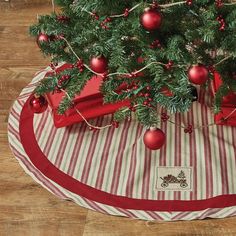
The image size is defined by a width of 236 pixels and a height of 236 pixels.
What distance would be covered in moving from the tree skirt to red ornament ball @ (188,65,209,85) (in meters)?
0.32

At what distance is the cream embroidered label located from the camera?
1334 millimetres

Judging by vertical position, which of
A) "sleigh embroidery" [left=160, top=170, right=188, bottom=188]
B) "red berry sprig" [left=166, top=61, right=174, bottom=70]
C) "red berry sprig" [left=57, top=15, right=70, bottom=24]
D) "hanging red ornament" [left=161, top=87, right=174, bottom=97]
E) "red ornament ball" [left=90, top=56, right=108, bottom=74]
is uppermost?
"red berry sprig" [left=57, top=15, right=70, bottom=24]

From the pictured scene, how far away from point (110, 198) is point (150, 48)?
423mm

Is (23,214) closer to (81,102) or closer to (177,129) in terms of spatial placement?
(81,102)

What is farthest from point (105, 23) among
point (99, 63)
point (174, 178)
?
point (174, 178)

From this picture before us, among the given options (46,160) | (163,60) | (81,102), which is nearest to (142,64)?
(163,60)

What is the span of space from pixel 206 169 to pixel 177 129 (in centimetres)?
18

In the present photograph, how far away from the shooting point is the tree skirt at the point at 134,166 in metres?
1.30

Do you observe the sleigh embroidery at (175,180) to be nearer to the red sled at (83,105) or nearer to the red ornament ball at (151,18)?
the red sled at (83,105)

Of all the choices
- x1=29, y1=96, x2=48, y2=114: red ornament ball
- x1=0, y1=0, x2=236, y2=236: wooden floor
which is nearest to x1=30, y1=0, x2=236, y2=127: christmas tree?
x1=29, y1=96, x2=48, y2=114: red ornament ball

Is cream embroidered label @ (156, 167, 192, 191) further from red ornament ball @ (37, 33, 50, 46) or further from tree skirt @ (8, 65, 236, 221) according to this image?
red ornament ball @ (37, 33, 50, 46)

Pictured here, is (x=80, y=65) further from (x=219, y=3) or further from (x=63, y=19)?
(x=219, y=3)

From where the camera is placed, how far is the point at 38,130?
1.52 meters

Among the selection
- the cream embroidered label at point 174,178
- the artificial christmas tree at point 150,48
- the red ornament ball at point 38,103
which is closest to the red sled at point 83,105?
the red ornament ball at point 38,103
